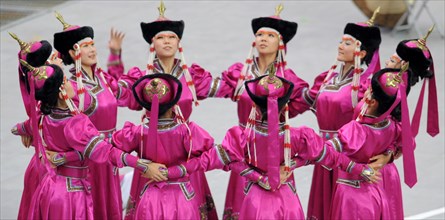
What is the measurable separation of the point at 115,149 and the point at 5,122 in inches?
137

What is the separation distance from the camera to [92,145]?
17.8 ft

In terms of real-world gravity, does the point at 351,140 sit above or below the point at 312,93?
below

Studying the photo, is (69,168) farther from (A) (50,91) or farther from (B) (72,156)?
(A) (50,91)

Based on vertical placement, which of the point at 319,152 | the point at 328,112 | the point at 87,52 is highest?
the point at 87,52

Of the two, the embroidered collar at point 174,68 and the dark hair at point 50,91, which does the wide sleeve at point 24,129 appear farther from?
the embroidered collar at point 174,68

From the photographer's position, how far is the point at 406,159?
17.8 feet

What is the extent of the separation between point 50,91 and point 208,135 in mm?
844

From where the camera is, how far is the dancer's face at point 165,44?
602 cm

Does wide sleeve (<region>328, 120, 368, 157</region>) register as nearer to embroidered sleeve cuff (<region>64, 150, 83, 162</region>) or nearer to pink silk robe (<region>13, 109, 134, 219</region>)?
pink silk robe (<region>13, 109, 134, 219</region>)

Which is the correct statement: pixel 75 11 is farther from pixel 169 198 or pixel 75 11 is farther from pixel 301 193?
pixel 169 198

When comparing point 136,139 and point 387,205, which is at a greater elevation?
point 136,139

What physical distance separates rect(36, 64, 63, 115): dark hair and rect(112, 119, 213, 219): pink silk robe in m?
0.37

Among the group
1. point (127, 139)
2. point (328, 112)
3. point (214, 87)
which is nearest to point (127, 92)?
point (214, 87)

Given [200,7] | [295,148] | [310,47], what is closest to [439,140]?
[310,47]
